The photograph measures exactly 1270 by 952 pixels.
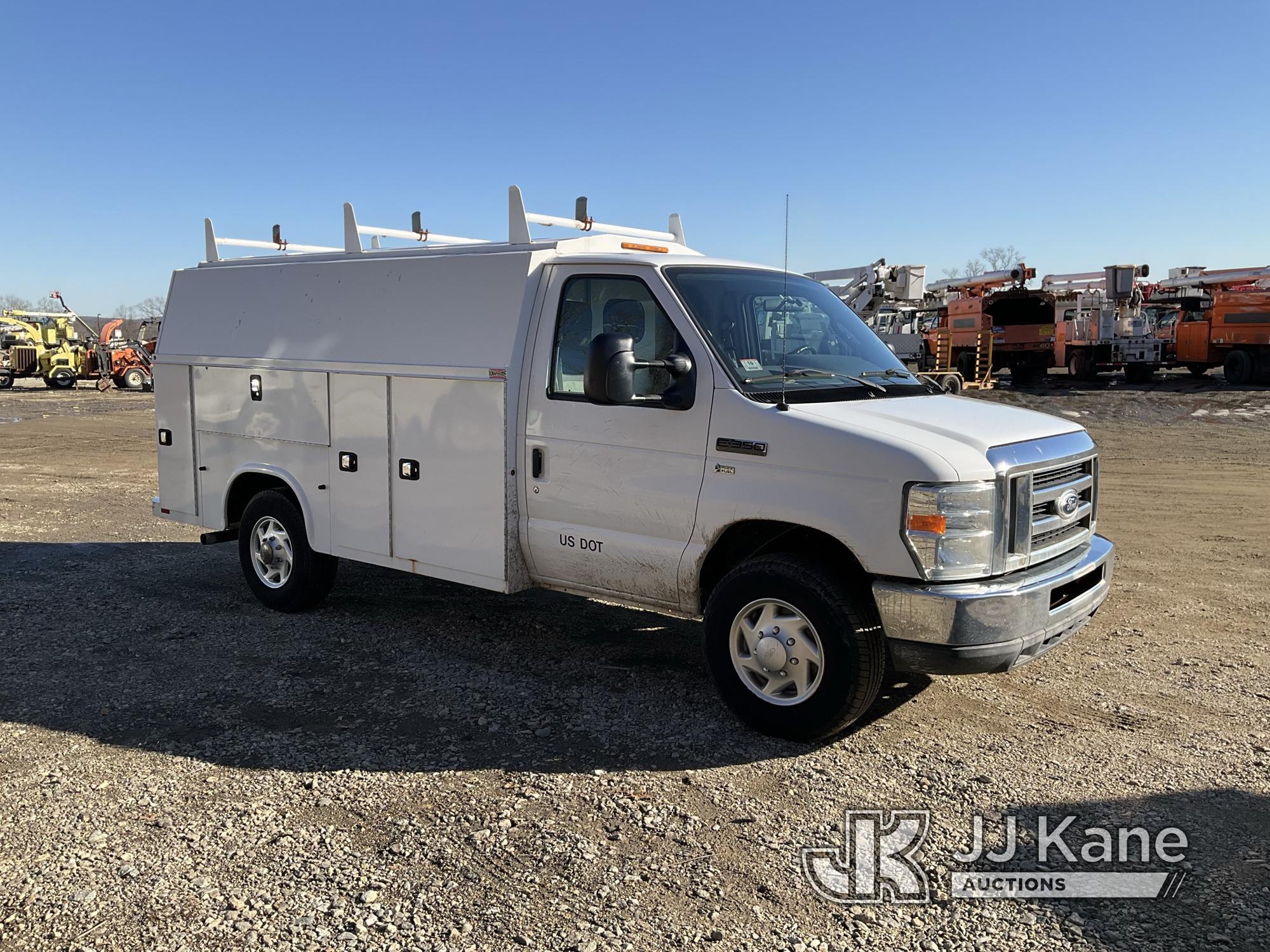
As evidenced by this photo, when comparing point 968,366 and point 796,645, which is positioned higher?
point 968,366

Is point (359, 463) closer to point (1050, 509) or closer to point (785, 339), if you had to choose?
point (785, 339)

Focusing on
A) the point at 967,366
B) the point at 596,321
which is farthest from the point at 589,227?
the point at 967,366

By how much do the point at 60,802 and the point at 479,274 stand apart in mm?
3364

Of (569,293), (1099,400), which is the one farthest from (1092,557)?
(1099,400)

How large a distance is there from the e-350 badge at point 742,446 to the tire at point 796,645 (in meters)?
0.52

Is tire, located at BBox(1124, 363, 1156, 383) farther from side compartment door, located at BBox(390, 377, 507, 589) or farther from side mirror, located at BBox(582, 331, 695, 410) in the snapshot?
side mirror, located at BBox(582, 331, 695, 410)

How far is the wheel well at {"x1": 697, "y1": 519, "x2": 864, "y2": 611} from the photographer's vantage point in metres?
4.91

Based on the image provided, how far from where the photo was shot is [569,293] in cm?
567

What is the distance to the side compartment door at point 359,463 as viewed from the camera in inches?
252

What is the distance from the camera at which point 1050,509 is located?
16.2 feet

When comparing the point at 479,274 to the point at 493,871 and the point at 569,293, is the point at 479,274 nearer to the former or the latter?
the point at 569,293

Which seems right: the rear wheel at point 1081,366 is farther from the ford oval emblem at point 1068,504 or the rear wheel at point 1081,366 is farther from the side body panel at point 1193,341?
the ford oval emblem at point 1068,504

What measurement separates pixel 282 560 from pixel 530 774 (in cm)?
337

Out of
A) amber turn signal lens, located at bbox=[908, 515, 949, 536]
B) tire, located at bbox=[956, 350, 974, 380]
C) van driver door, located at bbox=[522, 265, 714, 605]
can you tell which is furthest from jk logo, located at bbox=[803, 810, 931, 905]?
tire, located at bbox=[956, 350, 974, 380]
